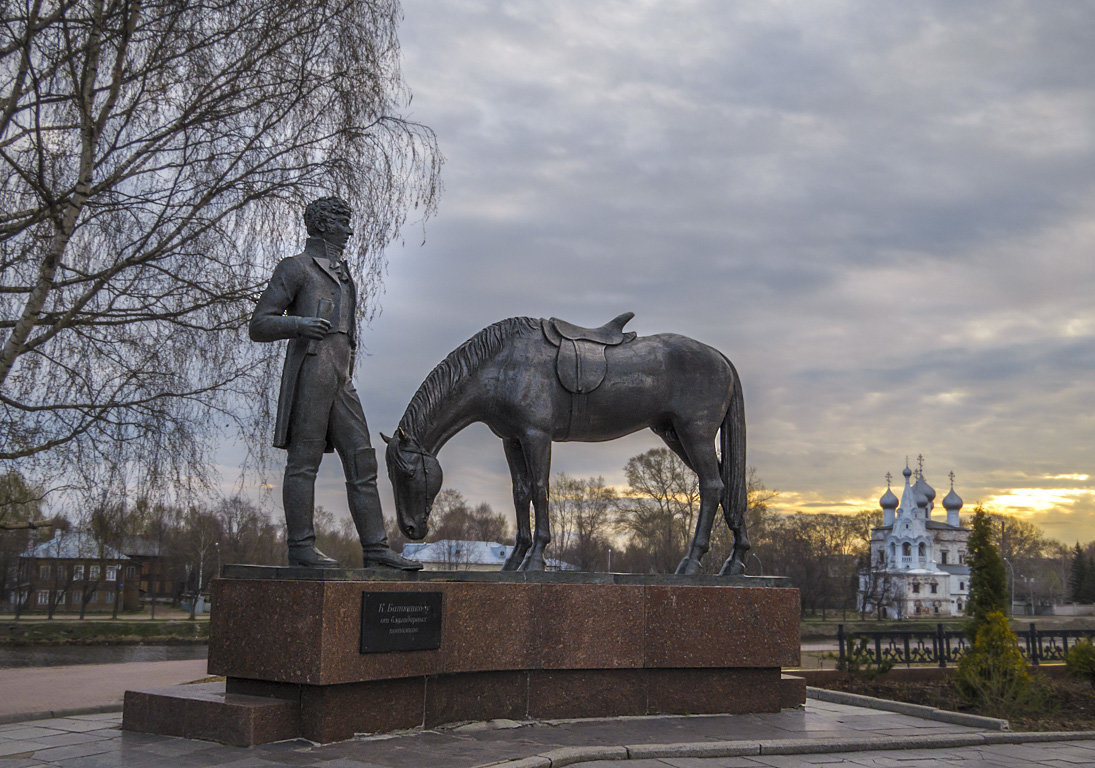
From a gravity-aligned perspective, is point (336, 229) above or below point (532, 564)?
above

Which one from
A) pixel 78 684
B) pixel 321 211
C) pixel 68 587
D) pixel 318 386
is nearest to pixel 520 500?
pixel 318 386

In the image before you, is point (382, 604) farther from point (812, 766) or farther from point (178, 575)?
point (178, 575)

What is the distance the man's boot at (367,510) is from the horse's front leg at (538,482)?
1.33 m

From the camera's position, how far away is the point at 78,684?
12.0 m

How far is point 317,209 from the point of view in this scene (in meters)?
6.84

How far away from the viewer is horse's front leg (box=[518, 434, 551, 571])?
7766 millimetres

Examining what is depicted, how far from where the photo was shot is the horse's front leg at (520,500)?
26.6 feet

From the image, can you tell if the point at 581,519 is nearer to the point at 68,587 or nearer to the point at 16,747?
the point at 68,587

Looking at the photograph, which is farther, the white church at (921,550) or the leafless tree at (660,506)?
the white church at (921,550)

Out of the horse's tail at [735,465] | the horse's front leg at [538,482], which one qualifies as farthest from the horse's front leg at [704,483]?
the horse's front leg at [538,482]

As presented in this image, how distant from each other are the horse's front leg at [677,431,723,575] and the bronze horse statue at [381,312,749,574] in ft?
0.04

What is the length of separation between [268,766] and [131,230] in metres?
6.75

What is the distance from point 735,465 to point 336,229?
14.1ft

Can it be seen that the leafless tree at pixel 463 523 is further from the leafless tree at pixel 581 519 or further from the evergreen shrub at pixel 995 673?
the evergreen shrub at pixel 995 673
